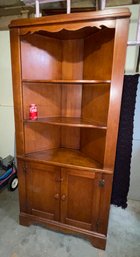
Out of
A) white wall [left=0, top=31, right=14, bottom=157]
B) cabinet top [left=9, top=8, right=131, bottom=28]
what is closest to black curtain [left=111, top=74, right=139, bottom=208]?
cabinet top [left=9, top=8, right=131, bottom=28]

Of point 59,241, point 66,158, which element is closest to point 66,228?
point 59,241

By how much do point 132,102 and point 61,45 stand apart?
1002 mm

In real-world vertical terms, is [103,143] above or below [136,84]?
below

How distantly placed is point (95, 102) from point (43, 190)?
3.40ft

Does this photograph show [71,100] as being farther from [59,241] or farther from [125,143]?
[59,241]

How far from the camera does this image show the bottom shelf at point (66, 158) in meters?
1.54

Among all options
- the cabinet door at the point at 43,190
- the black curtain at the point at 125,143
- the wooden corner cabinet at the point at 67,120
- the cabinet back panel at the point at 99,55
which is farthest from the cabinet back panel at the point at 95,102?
the cabinet door at the point at 43,190

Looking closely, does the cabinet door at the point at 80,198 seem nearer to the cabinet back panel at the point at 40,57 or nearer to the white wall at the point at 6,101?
the cabinet back panel at the point at 40,57

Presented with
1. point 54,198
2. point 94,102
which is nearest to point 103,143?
point 94,102

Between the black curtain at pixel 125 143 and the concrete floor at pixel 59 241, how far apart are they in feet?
0.93

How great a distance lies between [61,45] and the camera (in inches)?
67.0

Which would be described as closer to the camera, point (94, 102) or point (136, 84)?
point (94, 102)

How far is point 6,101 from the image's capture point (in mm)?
2510

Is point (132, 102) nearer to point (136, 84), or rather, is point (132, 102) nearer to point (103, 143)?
point (136, 84)
